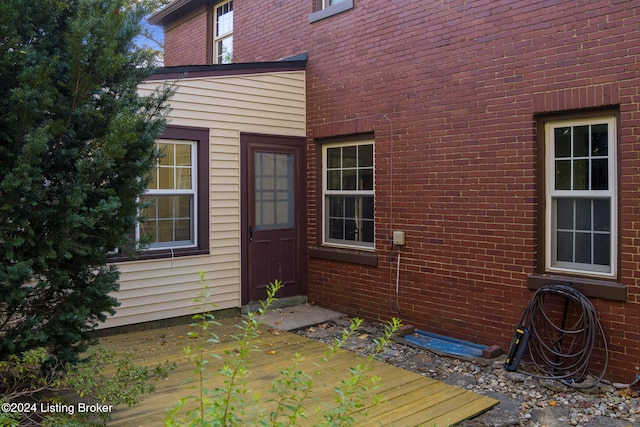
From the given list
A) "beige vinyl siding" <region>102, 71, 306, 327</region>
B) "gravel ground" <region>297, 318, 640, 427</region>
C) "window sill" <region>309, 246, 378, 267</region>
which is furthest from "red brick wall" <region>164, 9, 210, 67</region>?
"gravel ground" <region>297, 318, 640, 427</region>

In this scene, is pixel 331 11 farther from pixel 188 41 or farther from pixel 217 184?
pixel 188 41

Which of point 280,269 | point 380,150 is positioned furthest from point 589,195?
point 280,269

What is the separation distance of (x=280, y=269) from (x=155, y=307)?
196 centimetres

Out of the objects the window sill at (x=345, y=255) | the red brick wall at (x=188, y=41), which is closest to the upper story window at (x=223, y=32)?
the red brick wall at (x=188, y=41)

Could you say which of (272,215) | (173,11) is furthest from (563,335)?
(173,11)

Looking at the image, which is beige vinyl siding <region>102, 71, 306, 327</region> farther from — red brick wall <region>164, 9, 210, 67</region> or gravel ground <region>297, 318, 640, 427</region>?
red brick wall <region>164, 9, 210, 67</region>

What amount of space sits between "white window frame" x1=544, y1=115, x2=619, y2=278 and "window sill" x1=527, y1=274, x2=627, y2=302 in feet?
0.33

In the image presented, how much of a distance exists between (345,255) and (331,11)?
360cm

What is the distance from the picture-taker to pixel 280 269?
7.88m

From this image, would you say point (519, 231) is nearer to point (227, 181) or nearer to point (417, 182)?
point (417, 182)

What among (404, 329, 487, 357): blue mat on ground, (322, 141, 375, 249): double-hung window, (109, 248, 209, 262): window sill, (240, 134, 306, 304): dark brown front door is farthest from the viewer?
(240, 134, 306, 304): dark brown front door

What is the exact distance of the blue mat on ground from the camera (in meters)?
5.70

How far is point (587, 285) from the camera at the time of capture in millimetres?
4949

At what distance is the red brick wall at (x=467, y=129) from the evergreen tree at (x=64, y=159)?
3.69 meters
